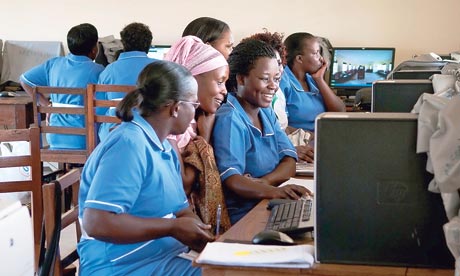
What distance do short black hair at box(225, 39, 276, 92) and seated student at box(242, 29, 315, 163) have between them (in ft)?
0.82

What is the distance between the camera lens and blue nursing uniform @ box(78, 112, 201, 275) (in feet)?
5.17

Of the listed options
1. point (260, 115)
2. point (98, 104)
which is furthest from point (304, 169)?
point (98, 104)

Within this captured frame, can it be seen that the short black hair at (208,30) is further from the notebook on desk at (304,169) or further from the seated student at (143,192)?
the seated student at (143,192)

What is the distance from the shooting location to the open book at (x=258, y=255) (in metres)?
1.30

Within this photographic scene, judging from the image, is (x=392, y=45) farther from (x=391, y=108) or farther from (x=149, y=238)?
(x=149, y=238)

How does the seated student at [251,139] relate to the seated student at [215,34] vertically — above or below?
below

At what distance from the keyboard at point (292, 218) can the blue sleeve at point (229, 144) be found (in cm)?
30

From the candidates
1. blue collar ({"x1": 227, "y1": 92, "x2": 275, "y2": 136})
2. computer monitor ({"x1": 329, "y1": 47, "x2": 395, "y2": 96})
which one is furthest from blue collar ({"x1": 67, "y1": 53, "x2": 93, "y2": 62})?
blue collar ({"x1": 227, "y1": 92, "x2": 275, "y2": 136})

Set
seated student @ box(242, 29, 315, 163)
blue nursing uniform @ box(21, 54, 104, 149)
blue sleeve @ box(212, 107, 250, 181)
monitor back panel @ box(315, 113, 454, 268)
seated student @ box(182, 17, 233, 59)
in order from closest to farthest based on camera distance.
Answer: monitor back panel @ box(315, 113, 454, 268), blue sleeve @ box(212, 107, 250, 181), seated student @ box(242, 29, 315, 163), seated student @ box(182, 17, 233, 59), blue nursing uniform @ box(21, 54, 104, 149)

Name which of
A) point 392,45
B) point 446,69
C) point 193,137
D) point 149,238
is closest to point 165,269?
point 149,238

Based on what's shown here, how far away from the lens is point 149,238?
1.64 metres

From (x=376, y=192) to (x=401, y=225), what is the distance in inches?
3.1

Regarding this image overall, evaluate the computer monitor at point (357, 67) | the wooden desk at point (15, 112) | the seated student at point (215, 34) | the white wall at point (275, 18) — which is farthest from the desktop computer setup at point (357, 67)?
the wooden desk at point (15, 112)

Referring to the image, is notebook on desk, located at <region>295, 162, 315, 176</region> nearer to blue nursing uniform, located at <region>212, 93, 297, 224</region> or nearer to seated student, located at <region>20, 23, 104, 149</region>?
blue nursing uniform, located at <region>212, 93, 297, 224</region>
